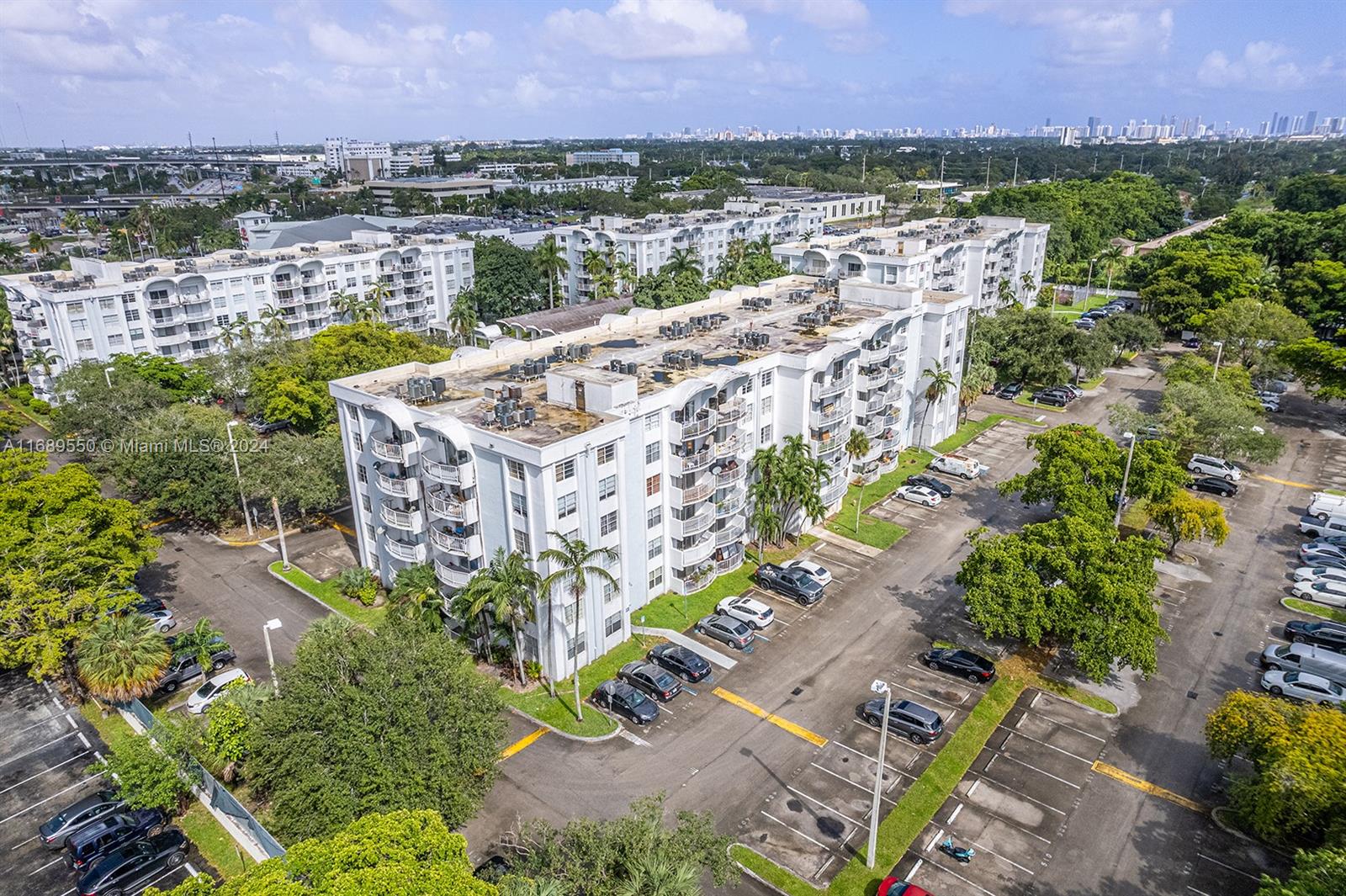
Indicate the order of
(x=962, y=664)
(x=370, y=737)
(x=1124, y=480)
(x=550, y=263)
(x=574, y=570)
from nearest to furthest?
(x=370, y=737) < (x=574, y=570) < (x=962, y=664) < (x=1124, y=480) < (x=550, y=263)

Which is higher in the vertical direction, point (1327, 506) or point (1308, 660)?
point (1327, 506)

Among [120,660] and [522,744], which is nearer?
[120,660]

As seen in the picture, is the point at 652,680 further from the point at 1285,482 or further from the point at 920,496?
the point at 1285,482

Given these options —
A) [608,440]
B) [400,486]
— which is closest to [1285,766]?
[608,440]

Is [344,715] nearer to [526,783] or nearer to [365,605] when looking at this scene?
[526,783]

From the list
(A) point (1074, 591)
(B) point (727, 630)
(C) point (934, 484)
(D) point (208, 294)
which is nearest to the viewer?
(A) point (1074, 591)

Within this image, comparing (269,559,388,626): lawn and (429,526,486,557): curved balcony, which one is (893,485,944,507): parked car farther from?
(269,559,388,626): lawn

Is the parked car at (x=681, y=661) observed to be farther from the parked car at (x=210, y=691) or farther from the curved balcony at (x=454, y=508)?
the parked car at (x=210, y=691)
